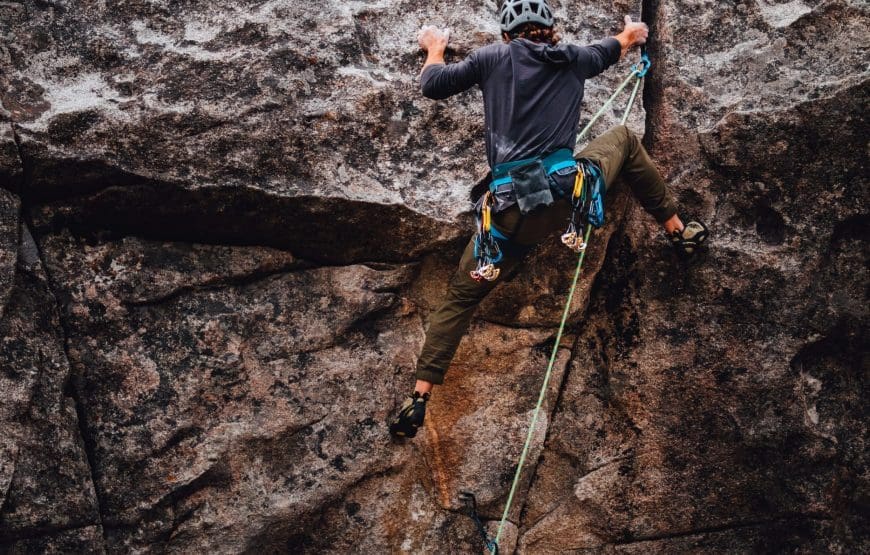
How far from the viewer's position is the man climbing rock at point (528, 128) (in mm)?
5434

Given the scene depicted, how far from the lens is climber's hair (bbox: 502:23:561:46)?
5.48 meters

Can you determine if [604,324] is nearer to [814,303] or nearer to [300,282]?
[814,303]

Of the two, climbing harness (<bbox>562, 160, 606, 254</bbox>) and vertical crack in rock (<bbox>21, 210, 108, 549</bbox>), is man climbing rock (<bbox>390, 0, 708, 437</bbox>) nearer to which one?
climbing harness (<bbox>562, 160, 606, 254</bbox>)

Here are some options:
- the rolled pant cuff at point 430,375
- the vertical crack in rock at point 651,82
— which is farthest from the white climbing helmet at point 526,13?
the rolled pant cuff at point 430,375

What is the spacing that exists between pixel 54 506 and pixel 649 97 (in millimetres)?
5066

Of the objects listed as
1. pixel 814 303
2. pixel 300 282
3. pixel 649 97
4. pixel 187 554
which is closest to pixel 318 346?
pixel 300 282

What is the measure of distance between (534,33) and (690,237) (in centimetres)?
191

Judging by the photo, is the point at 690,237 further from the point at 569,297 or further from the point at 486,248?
the point at 486,248

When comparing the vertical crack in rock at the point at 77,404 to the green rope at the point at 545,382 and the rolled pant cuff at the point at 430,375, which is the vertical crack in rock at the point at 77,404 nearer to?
the rolled pant cuff at the point at 430,375

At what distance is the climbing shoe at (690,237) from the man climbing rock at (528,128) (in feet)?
2.54

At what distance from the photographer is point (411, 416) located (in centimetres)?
611

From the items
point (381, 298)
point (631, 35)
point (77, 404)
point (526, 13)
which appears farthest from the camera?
point (381, 298)

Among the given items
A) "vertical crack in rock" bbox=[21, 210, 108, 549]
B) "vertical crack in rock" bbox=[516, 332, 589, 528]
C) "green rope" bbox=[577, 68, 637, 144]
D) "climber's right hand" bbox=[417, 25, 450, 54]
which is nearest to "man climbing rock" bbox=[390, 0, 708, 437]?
"climber's right hand" bbox=[417, 25, 450, 54]

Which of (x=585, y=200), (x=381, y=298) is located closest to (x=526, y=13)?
(x=585, y=200)
